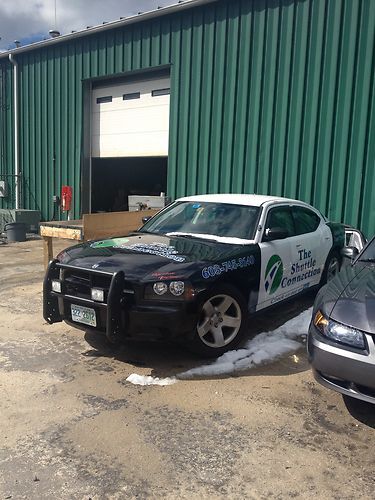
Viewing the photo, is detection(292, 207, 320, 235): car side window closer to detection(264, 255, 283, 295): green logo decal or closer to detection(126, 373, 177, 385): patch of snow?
detection(264, 255, 283, 295): green logo decal

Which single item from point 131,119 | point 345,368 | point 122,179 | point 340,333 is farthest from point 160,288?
point 122,179

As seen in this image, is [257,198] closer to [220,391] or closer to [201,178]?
[220,391]

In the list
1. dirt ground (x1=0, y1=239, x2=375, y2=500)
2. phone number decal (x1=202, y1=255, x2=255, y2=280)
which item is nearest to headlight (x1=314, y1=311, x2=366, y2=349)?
dirt ground (x1=0, y1=239, x2=375, y2=500)

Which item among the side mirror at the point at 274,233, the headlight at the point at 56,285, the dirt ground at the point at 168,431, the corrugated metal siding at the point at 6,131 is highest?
the corrugated metal siding at the point at 6,131

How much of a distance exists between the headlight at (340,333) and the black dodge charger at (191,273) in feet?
3.73

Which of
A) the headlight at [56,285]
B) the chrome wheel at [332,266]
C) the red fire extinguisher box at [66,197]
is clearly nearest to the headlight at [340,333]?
the headlight at [56,285]

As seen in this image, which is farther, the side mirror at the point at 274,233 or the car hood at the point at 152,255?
the side mirror at the point at 274,233

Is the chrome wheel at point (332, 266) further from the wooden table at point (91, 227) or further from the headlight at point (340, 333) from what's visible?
the headlight at point (340, 333)

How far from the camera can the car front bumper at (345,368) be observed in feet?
9.57

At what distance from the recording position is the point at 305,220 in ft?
20.1

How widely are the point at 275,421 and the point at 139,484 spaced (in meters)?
1.15

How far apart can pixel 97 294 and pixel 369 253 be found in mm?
2575

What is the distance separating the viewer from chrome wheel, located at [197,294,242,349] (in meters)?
4.18

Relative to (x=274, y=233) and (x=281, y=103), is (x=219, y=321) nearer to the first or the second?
(x=274, y=233)
